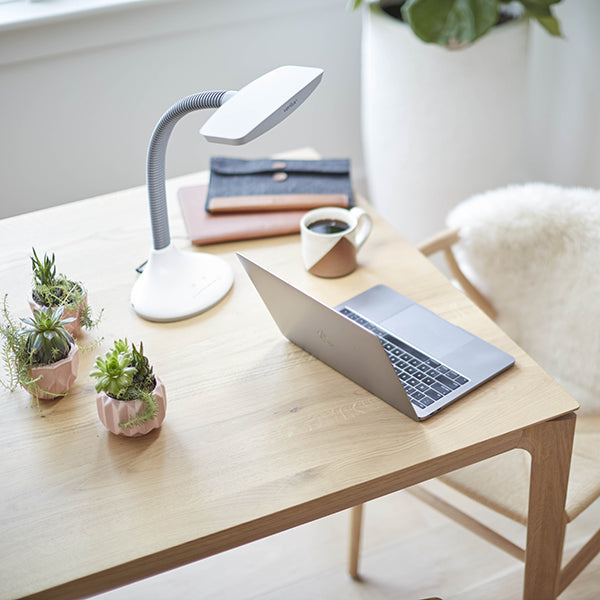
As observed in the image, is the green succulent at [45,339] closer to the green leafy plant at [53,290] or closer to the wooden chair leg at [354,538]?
the green leafy plant at [53,290]

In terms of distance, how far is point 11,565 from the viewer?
799mm

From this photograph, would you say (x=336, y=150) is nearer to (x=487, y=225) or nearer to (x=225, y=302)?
(x=487, y=225)

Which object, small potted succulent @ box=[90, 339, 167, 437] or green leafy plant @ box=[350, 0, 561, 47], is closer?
small potted succulent @ box=[90, 339, 167, 437]

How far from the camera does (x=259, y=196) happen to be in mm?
1424

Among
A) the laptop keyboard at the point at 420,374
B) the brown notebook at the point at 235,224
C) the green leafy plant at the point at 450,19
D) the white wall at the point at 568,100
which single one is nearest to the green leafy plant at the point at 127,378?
the laptop keyboard at the point at 420,374

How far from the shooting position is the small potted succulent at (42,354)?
976mm

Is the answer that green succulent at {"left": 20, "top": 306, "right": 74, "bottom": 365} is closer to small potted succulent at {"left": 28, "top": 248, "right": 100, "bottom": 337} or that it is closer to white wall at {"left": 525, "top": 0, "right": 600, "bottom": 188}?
small potted succulent at {"left": 28, "top": 248, "right": 100, "bottom": 337}

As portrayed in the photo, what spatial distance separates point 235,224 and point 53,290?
39 cm

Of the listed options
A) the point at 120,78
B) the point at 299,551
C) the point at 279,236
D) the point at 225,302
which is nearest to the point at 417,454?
the point at 225,302

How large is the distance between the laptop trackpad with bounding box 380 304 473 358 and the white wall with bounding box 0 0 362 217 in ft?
5.05

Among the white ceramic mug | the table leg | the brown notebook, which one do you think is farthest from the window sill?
the table leg

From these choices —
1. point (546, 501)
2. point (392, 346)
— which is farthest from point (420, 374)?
point (546, 501)

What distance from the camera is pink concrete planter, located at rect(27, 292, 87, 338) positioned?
1088 mm

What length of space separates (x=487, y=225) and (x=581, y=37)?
1.31 m
